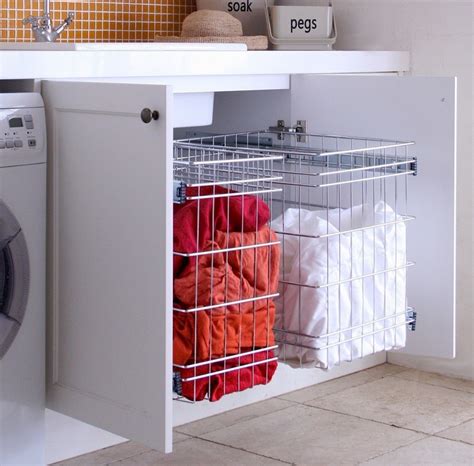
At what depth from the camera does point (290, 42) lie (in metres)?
3.22

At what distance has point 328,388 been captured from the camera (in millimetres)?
3041

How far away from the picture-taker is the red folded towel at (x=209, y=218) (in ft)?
6.61

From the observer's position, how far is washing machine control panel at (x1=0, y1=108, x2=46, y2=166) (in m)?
2.02

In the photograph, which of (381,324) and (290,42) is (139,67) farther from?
(290,42)

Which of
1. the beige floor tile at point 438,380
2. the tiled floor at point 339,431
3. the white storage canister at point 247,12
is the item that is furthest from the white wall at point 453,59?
the white storage canister at point 247,12

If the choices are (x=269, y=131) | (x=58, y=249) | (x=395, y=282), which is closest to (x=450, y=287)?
(x=395, y=282)

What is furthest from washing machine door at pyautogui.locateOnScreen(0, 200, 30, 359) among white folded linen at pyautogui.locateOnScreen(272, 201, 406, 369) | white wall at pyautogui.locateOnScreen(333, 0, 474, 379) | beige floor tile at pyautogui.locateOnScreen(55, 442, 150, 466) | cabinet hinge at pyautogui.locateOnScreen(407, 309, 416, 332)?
white wall at pyautogui.locateOnScreen(333, 0, 474, 379)

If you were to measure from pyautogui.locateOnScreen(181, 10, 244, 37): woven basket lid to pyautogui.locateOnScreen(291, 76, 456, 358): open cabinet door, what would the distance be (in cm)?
41

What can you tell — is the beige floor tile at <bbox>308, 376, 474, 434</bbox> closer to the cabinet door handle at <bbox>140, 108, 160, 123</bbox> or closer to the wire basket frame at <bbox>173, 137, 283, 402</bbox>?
the wire basket frame at <bbox>173, 137, 283, 402</bbox>

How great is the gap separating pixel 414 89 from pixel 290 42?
71 centimetres

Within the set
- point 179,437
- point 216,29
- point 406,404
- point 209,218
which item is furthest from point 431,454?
point 216,29

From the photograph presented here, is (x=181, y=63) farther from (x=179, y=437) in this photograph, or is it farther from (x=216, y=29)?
(x=179, y=437)

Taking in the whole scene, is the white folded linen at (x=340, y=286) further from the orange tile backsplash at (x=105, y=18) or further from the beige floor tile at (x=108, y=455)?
the orange tile backsplash at (x=105, y=18)

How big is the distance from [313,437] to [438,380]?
70cm
